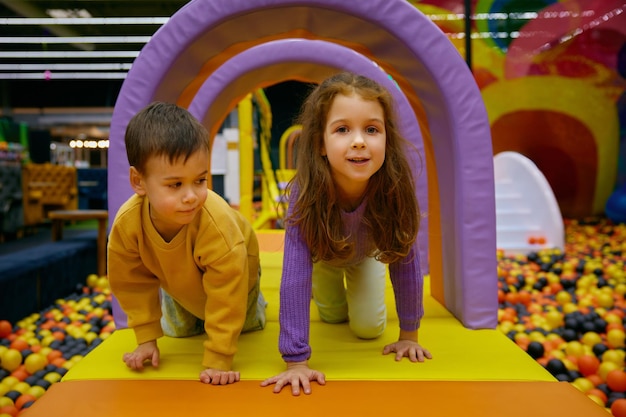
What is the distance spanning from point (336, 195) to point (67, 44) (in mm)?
7227

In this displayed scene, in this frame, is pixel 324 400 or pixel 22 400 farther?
pixel 22 400

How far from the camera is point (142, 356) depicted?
1209mm

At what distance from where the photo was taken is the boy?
40.0 inches

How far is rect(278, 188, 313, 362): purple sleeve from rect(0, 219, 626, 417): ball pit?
→ 3.23ft

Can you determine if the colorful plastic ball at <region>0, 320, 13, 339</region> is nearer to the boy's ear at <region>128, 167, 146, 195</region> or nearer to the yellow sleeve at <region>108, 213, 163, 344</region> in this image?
the yellow sleeve at <region>108, 213, 163, 344</region>

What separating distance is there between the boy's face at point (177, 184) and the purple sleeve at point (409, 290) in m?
0.59

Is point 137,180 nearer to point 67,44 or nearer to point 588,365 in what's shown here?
point 588,365

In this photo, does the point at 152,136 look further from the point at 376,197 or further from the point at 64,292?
the point at 64,292

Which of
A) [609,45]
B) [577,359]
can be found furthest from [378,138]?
[609,45]

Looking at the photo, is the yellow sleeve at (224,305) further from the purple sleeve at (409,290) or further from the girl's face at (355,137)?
the purple sleeve at (409,290)

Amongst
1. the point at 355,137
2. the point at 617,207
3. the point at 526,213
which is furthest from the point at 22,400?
the point at 617,207

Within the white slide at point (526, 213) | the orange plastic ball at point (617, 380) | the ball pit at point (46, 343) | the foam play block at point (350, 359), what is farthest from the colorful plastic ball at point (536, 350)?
the white slide at point (526, 213)

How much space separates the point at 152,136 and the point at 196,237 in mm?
272

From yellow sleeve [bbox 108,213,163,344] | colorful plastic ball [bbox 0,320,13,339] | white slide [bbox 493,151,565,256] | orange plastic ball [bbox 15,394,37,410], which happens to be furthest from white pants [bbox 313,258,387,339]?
white slide [bbox 493,151,565,256]
